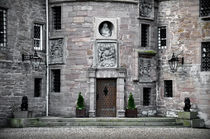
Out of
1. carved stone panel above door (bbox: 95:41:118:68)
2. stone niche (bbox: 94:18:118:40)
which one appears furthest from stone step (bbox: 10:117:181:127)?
stone niche (bbox: 94:18:118:40)

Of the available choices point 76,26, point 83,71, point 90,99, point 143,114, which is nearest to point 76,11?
point 76,26

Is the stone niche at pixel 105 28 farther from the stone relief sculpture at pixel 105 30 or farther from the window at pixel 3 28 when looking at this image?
the window at pixel 3 28

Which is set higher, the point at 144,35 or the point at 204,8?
the point at 204,8

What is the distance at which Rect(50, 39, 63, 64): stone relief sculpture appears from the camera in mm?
24442

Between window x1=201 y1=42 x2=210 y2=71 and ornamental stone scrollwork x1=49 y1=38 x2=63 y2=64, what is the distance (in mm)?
7971

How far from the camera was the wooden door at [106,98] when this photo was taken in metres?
23.9

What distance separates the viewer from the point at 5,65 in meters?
22.1

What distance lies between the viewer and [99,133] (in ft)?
61.5

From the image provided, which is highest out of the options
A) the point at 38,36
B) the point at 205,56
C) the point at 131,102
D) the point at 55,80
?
the point at 38,36

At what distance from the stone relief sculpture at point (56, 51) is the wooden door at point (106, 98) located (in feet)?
8.71

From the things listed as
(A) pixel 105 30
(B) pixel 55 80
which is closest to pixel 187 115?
(A) pixel 105 30

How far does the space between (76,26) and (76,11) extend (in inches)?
33.5

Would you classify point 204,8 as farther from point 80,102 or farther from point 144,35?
point 80,102

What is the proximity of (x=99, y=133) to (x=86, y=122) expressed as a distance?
10.4 feet
